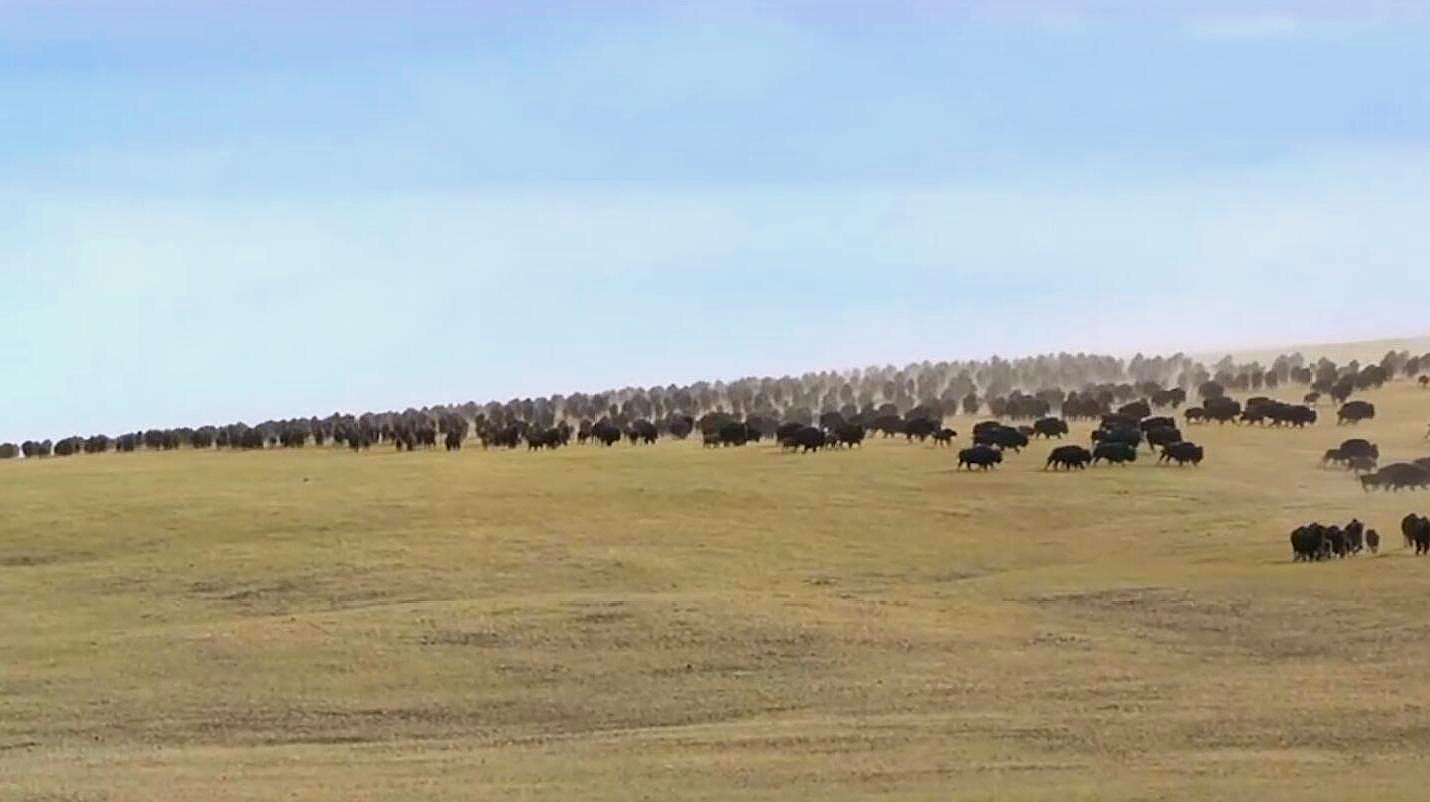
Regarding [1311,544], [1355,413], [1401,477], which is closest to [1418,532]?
[1311,544]

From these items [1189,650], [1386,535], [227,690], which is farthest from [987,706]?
[1386,535]

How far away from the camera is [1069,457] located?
61531 millimetres

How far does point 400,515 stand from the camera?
53.7 metres

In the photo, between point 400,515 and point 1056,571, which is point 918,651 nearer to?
point 1056,571

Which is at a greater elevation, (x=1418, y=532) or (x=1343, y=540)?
(x=1418, y=532)

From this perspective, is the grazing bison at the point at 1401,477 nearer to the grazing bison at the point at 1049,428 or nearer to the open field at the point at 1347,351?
the grazing bison at the point at 1049,428

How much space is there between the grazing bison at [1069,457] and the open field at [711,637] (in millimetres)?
1216

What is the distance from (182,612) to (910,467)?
2643 cm

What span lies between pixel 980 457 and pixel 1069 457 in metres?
2.74

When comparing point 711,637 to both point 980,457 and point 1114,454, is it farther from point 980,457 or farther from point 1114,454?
point 1114,454

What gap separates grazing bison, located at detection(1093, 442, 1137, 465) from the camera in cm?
6253

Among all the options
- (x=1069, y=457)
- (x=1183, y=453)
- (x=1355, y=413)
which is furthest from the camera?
(x=1355, y=413)

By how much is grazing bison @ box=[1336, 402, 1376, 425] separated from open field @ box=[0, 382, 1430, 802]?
1542 centimetres

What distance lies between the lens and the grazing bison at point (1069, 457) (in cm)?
6150
